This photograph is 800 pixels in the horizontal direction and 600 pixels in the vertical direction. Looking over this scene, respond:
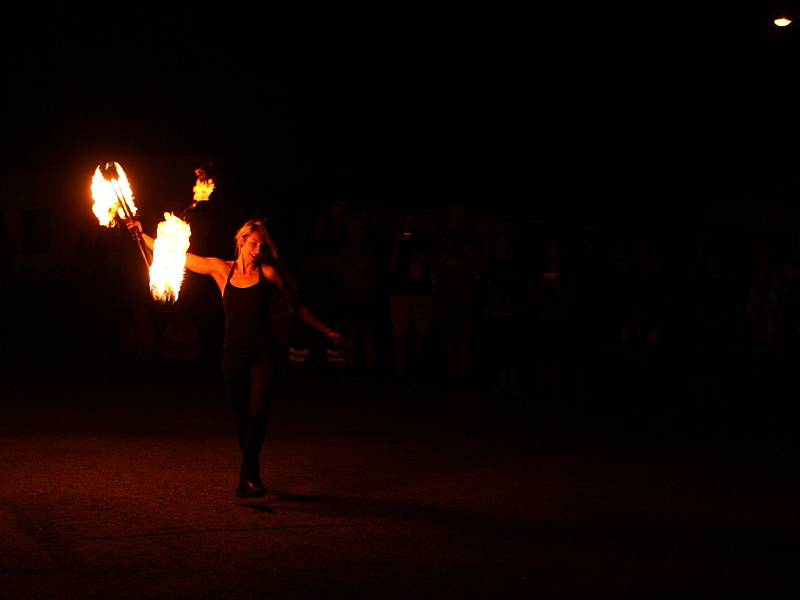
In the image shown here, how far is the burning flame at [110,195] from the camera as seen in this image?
8977mm

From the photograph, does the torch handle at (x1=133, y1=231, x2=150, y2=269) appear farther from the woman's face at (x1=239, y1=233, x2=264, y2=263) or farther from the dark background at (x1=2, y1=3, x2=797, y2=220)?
the dark background at (x1=2, y1=3, x2=797, y2=220)

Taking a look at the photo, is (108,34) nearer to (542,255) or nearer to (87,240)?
(87,240)

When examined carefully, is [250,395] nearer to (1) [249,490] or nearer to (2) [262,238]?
(1) [249,490]

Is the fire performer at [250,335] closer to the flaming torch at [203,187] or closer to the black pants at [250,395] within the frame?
the black pants at [250,395]

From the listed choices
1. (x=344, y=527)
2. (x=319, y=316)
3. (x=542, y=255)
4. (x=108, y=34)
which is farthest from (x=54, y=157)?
(x=344, y=527)

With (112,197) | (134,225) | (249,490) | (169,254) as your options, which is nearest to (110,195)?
(112,197)

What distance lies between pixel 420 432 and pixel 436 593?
542cm

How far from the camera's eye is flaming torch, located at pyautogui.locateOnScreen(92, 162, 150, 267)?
353 inches

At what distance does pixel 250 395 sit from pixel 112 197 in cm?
176

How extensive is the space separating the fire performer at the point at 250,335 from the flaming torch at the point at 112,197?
0.10 m

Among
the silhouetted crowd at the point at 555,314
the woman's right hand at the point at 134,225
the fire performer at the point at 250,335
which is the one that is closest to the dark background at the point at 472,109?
the silhouetted crowd at the point at 555,314

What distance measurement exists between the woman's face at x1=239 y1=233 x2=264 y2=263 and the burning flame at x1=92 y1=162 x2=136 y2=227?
861 millimetres

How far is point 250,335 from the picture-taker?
8.93 m

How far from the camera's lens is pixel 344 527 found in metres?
7.99
